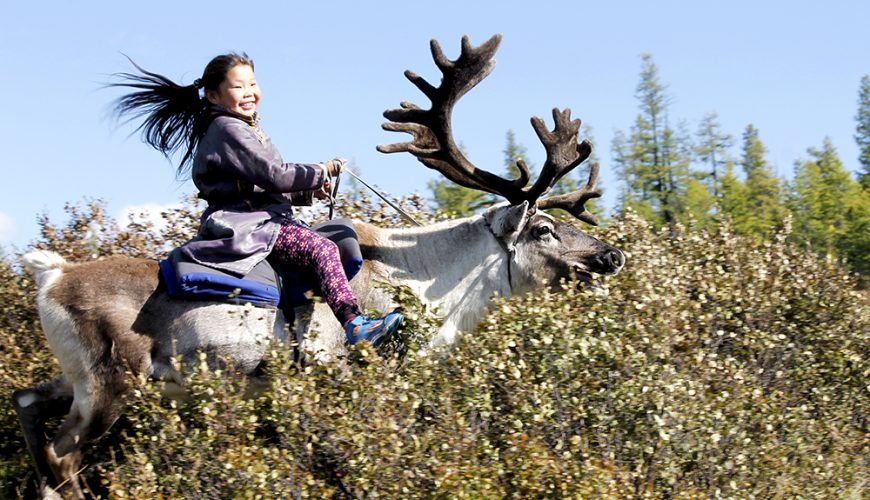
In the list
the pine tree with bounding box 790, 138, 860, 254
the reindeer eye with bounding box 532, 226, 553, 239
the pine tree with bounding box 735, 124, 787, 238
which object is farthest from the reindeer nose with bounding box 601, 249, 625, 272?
the pine tree with bounding box 735, 124, 787, 238

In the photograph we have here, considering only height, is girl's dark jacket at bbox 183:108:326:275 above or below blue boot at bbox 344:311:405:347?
above

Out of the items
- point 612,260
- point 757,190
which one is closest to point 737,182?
point 757,190

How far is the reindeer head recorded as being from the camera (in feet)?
24.6

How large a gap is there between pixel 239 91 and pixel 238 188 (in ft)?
2.33

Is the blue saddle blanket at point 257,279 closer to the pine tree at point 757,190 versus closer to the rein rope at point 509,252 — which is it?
the rein rope at point 509,252

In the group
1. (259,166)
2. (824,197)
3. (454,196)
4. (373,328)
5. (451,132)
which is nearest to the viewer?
(373,328)

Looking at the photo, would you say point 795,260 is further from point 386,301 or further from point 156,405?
point 156,405

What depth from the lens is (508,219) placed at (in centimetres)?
739

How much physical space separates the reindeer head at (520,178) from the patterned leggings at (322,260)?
137 centimetres

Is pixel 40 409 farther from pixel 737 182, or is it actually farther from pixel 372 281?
pixel 737 182

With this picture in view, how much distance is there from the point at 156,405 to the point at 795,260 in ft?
21.2

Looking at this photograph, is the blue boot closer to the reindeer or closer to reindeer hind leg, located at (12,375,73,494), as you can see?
the reindeer

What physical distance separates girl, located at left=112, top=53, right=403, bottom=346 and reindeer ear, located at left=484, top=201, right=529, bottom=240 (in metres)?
1.27

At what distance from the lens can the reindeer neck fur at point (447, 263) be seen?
7246mm
